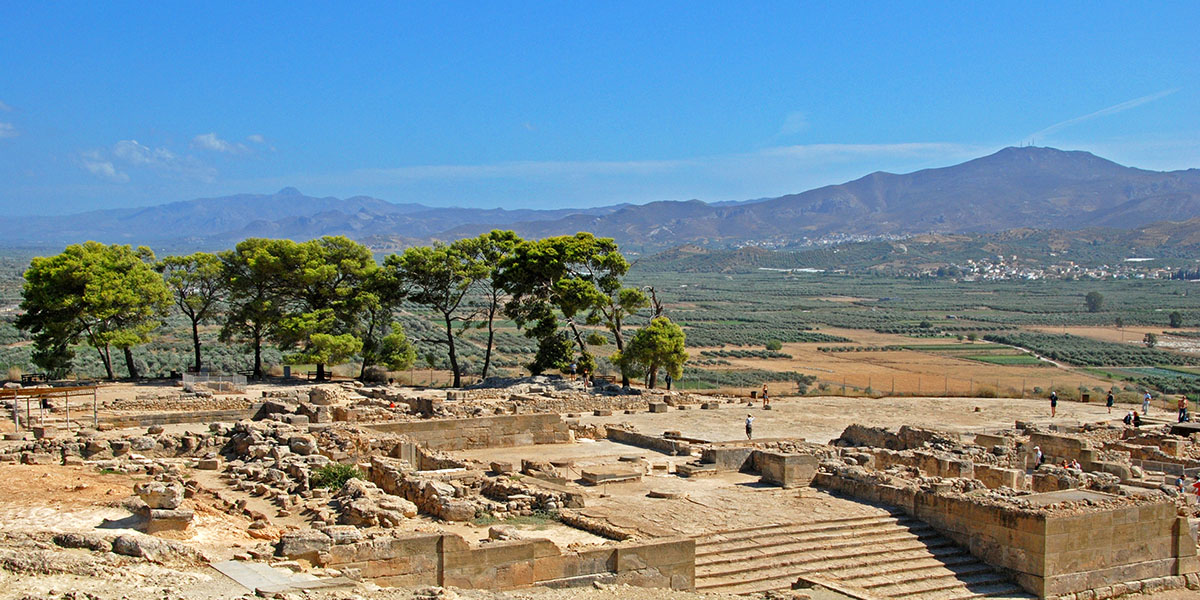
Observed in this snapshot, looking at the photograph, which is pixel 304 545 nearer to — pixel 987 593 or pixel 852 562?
pixel 852 562

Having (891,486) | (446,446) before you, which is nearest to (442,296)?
(446,446)

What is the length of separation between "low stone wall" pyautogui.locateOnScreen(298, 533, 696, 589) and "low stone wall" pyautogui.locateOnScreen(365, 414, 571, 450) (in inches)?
397

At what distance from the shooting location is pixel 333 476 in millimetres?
18438

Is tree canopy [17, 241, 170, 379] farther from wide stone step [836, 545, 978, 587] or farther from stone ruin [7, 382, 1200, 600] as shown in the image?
wide stone step [836, 545, 978, 587]

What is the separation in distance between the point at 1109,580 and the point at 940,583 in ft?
10.1

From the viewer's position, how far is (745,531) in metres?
17.3

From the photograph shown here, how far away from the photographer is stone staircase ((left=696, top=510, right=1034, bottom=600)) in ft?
52.6

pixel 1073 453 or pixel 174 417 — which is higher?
pixel 174 417

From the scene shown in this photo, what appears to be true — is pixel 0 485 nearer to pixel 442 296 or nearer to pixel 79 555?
pixel 79 555

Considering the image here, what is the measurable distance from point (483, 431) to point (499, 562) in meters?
11.3

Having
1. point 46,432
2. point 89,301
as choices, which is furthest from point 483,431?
point 89,301

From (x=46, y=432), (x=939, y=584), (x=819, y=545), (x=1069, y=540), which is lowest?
(x=939, y=584)

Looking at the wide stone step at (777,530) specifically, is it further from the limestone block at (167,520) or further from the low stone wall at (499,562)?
the limestone block at (167,520)

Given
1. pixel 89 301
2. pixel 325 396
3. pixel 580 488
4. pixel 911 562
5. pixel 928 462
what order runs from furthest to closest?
pixel 89 301 → pixel 325 396 → pixel 928 462 → pixel 580 488 → pixel 911 562
